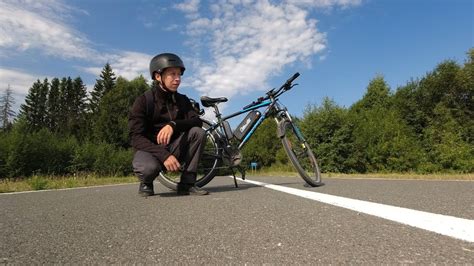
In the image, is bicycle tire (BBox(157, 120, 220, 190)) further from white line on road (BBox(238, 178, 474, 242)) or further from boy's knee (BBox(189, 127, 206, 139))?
white line on road (BBox(238, 178, 474, 242))

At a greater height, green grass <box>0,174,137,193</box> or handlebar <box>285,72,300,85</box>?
handlebar <box>285,72,300,85</box>

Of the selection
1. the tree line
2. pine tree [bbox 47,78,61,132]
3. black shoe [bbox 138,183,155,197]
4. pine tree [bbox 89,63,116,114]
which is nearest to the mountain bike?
black shoe [bbox 138,183,155,197]

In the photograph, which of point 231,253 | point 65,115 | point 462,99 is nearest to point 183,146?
point 231,253

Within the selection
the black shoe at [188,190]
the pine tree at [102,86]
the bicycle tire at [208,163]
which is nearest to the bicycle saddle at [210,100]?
the bicycle tire at [208,163]

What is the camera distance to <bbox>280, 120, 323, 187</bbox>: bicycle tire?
5250 millimetres

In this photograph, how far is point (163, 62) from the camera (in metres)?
4.38

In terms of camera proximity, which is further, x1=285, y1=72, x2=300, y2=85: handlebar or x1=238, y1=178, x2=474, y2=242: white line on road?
x1=285, y1=72, x2=300, y2=85: handlebar

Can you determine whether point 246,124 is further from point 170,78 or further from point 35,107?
point 35,107

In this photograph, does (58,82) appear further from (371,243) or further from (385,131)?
(371,243)

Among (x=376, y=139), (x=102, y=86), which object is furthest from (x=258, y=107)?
(x=102, y=86)

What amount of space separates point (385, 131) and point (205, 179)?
34.6 m

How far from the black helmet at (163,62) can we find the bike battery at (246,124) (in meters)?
1.51

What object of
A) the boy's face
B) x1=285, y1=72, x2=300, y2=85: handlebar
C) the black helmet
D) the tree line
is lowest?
the boy's face

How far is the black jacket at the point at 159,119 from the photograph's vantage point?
4.12m
